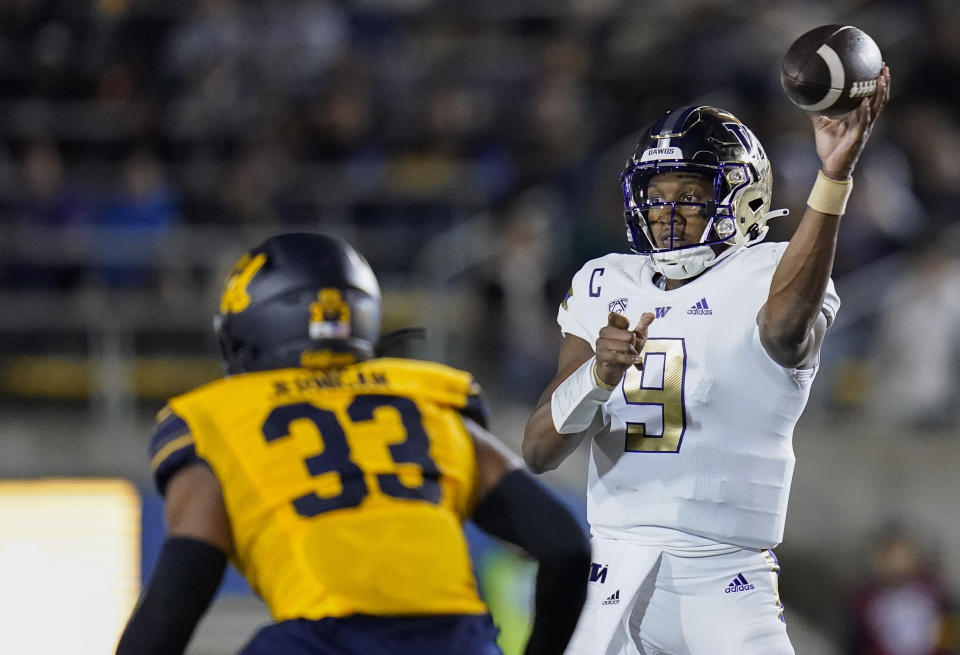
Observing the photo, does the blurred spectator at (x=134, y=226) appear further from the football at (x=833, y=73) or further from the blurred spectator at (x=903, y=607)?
the football at (x=833, y=73)

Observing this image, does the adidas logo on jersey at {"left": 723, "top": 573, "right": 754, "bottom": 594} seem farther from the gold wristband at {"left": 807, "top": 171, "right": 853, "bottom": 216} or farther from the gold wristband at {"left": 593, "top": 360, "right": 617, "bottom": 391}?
the gold wristband at {"left": 807, "top": 171, "right": 853, "bottom": 216}

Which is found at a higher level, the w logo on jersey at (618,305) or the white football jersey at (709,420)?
the w logo on jersey at (618,305)

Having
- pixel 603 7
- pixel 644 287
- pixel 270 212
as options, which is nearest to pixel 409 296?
pixel 270 212

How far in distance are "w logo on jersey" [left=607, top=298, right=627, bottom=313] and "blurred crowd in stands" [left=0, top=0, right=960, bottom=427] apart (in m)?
5.42

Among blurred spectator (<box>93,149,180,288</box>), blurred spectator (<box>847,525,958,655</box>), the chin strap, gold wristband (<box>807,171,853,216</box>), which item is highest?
gold wristband (<box>807,171,853,216</box>)

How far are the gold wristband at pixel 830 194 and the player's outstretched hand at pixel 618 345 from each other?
42 centimetres

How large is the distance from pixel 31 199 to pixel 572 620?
6.95 meters

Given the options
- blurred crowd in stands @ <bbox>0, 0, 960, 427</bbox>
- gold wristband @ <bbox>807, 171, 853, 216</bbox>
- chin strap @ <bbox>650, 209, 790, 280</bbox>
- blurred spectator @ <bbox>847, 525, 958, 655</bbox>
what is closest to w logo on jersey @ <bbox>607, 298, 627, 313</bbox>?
chin strap @ <bbox>650, 209, 790, 280</bbox>

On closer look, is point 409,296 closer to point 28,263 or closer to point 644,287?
point 28,263

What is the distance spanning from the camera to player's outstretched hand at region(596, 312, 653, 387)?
3141 mm

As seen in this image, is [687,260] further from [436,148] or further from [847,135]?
[436,148]

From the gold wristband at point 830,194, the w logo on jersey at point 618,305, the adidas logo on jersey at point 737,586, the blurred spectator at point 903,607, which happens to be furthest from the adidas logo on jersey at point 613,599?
the blurred spectator at point 903,607

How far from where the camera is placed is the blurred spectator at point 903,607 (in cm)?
763

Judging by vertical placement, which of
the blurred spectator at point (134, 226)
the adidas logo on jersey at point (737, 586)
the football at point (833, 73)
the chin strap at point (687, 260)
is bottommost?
the blurred spectator at point (134, 226)
